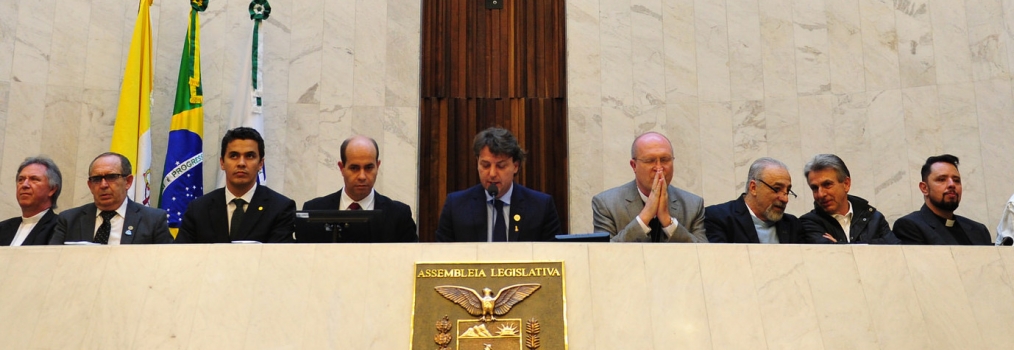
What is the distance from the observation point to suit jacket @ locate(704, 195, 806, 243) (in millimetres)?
4742

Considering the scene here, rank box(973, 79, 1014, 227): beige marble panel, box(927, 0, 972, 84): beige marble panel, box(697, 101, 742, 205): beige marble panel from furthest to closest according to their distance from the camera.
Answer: box(697, 101, 742, 205): beige marble panel, box(927, 0, 972, 84): beige marble panel, box(973, 79, 1014, 227): beige marble panel

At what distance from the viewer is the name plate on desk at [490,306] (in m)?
3.48

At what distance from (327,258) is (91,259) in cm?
94

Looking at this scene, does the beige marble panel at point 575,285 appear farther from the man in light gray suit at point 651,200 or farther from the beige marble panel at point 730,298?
the man in light gray suit at point 651,200

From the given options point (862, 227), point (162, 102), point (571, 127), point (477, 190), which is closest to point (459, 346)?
point (477, 190)

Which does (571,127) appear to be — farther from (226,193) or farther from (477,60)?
(226,193)

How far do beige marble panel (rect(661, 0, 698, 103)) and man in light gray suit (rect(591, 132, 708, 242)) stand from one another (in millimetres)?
2826

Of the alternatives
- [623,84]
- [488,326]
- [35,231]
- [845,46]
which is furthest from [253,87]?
[845,46]

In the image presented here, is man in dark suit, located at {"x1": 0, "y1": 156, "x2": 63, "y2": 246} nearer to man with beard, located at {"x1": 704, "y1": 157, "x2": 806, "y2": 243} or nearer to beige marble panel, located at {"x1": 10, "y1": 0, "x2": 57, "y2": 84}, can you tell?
beige marble panel, located at {"x1": 10, "y1": 0, "x2": 57, "y2": 84}

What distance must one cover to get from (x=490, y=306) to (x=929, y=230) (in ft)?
8.66

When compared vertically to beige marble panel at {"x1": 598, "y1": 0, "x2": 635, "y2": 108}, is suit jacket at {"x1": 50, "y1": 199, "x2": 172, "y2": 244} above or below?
→ below

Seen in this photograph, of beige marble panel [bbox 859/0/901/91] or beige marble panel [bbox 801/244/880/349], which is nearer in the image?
beige marble panel [bbox 801/244/880/349]

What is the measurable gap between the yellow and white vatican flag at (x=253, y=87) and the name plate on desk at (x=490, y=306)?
3.72m

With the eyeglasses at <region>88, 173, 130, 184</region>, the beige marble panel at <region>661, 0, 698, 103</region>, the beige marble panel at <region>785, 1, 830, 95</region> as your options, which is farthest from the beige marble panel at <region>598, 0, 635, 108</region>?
the eyeglasses at <region>88, 173, 130, 184</region>
